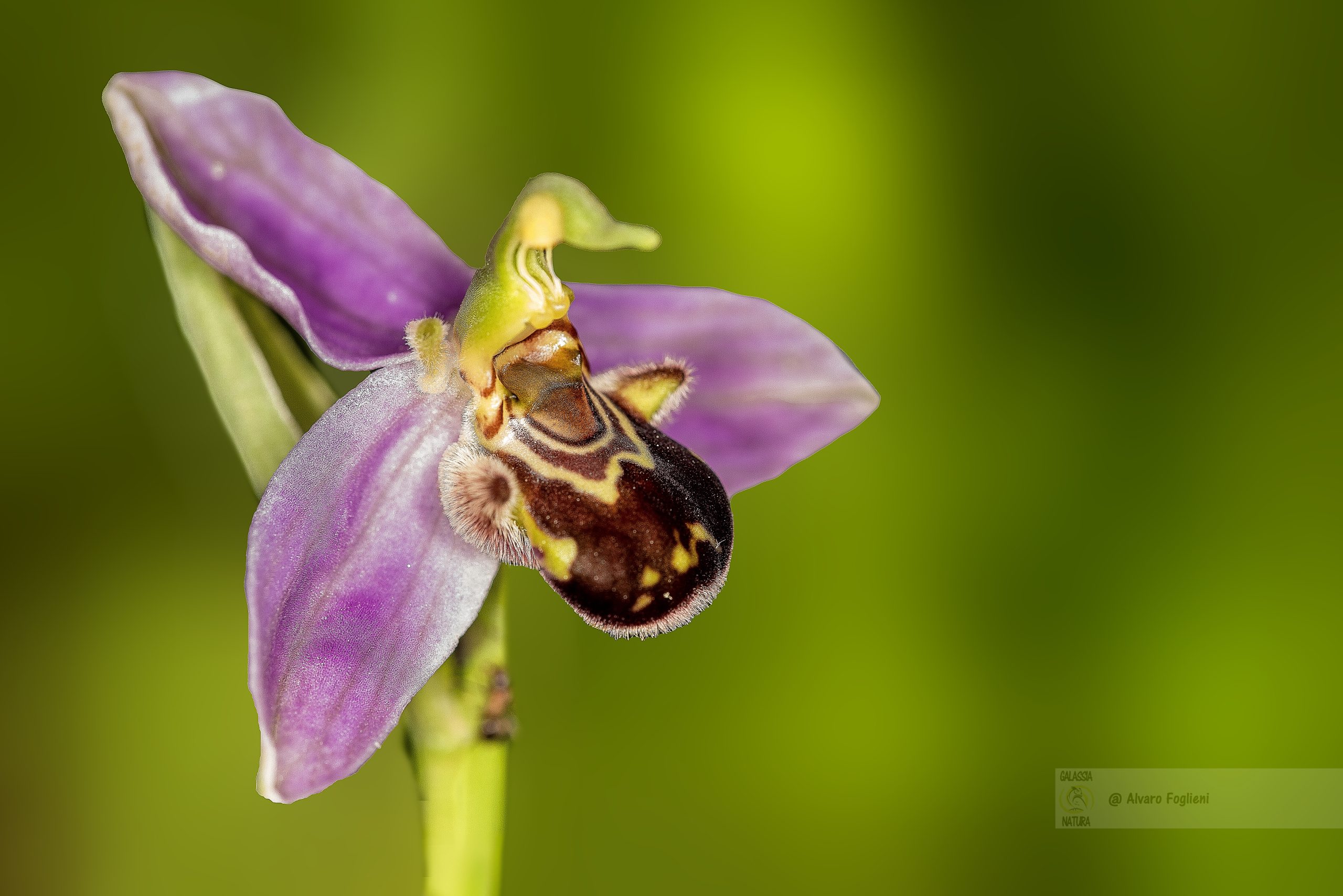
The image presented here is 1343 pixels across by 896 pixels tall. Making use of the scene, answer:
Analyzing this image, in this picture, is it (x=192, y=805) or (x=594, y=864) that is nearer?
(x=192, y=805)

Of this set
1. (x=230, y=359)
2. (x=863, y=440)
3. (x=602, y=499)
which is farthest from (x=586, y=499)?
(x=863, y=440)

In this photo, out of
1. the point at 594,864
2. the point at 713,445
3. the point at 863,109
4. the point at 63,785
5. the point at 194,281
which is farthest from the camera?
the point at 863,109

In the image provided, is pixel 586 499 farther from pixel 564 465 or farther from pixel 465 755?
pixel 465 755

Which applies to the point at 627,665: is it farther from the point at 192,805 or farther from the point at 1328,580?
the point at 1328,580

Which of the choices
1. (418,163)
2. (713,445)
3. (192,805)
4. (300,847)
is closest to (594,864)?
(300,847)

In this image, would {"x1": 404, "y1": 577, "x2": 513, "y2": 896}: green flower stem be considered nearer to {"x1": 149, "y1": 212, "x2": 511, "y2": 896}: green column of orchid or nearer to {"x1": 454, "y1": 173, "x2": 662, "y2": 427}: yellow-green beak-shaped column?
{"x1": 149, "y1": 212, "x2": 511, "y2": 896}: green column of orchid

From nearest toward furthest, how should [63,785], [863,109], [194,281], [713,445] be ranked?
→ [194,281], [713,445], [63,785], [863,109]

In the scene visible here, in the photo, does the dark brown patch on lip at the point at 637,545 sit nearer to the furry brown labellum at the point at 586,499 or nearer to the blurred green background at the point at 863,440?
the furry brown labellum at the point at 586,499
